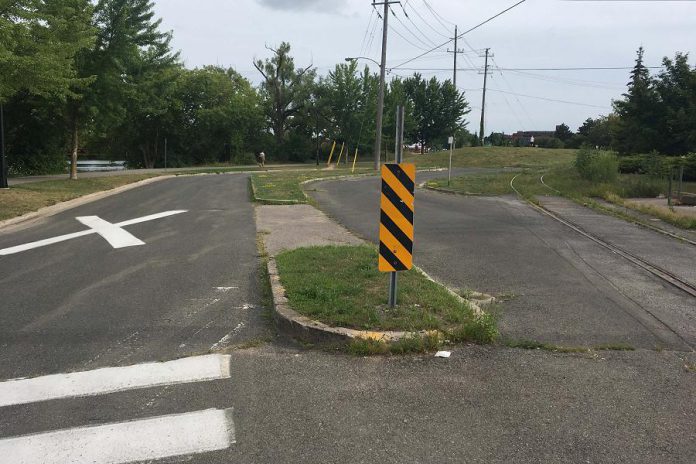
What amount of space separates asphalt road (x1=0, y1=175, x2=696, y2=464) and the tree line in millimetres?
10180

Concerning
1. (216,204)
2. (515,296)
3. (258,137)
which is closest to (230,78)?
(258,137)

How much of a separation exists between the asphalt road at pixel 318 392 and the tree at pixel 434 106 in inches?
2356

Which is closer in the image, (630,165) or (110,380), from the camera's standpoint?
(110,380)

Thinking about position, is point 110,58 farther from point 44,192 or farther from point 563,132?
point 563,132

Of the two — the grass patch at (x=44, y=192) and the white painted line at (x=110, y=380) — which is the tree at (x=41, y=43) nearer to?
the grass patch at (x=44, y=192)

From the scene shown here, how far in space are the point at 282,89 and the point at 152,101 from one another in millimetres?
26828

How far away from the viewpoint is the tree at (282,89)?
5762 centimetres

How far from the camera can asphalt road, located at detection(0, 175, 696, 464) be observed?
11.2 ft

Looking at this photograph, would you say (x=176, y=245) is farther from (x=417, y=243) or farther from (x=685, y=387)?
(x=685, y=387)

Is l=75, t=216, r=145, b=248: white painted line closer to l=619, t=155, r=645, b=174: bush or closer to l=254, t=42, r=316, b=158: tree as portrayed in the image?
l=619, t=155, r=645, b=174: bush

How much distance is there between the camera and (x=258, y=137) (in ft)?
181

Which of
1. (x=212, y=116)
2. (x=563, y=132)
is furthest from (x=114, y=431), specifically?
(x=563, y=132)

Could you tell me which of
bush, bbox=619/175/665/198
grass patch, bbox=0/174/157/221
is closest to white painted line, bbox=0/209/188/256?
grass patch, bbox=0/174/157/221

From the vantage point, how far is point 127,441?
3443 millimetres
